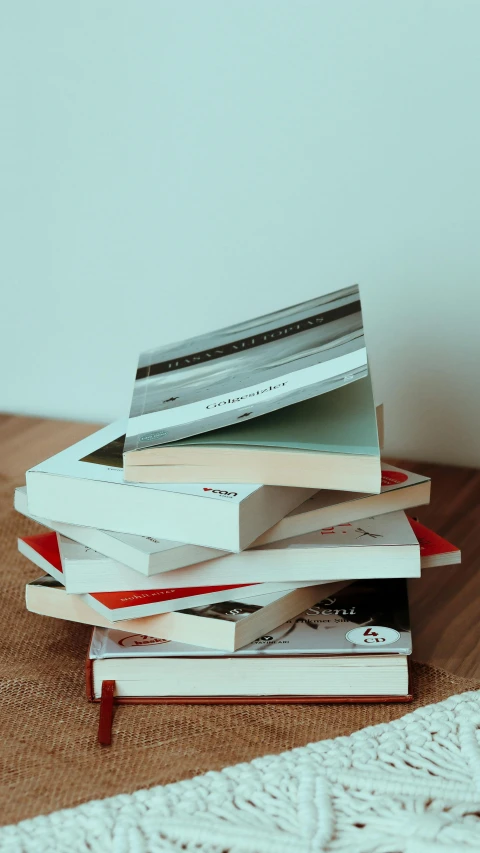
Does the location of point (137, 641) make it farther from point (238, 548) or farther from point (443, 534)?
point (443, 534)

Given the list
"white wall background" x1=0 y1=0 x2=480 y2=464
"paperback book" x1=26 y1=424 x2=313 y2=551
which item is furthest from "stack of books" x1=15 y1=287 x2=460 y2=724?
"white wall background" x1=0 y1=0 x2=480 y2=464

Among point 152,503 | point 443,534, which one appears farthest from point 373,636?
point 443,534

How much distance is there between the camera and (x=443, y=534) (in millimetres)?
871

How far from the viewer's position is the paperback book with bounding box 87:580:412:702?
0.60 m

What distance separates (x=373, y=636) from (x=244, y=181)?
65 centimetres

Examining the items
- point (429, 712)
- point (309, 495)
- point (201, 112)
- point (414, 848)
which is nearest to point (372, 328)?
point (201, 112)

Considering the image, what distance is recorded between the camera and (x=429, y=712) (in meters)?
0.57

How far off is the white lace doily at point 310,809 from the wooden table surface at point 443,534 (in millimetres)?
139

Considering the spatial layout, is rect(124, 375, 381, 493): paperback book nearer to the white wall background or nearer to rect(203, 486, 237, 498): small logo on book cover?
rect(203, 486, 237, 498): small logo on book cover

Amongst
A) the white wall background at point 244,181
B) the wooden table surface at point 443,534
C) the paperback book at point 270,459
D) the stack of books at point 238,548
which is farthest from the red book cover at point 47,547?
the white wall background at point 244,181

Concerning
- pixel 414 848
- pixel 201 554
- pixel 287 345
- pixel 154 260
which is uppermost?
pixel 154 260

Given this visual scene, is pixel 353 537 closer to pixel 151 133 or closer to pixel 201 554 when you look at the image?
pixel 201 554

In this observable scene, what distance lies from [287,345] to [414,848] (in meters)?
0.38

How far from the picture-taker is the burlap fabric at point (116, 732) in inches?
20.8
